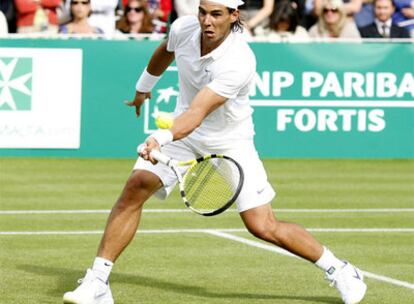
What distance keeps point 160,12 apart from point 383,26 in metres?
3.24

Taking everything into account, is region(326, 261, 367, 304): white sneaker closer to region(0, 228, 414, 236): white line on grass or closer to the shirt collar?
the shirt collar

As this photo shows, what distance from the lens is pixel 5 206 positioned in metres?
14.3

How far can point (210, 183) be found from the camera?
8.69 metres

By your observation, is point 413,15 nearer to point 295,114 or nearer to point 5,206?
point 295,114

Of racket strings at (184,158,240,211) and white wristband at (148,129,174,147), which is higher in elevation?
white wristband at (148,129,174,147)

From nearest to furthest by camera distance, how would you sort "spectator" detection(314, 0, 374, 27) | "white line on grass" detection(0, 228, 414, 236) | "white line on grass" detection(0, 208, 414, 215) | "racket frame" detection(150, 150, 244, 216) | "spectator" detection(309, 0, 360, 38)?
"racket frame" detection(150, 150, 244, 216)
"white line on grass" detection(0, 228, 414, 236)
"white line on grass" detection(0, 208, 414, 215)
"spectator" detection(309, 0, 360, 38)
"spectator" detection(314, 0, 374, 27)

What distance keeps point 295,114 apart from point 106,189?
13.1 ft

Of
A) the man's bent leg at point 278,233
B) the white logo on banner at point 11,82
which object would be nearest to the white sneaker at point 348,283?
the man's bent leg at point 278,233

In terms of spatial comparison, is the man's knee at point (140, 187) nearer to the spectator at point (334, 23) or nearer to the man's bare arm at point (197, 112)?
the man's bare arm at point (197, 112)

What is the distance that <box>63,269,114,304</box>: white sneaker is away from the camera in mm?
8945

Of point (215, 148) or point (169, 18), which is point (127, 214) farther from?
point (169, 18)

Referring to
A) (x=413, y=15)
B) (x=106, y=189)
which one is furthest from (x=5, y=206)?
(x=413, y=15)

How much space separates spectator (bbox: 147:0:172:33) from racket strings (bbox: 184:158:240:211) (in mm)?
11443

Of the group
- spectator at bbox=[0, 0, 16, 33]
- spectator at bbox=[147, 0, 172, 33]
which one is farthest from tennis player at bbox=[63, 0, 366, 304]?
spectator at bbox=[147, 0, 172, 33]
